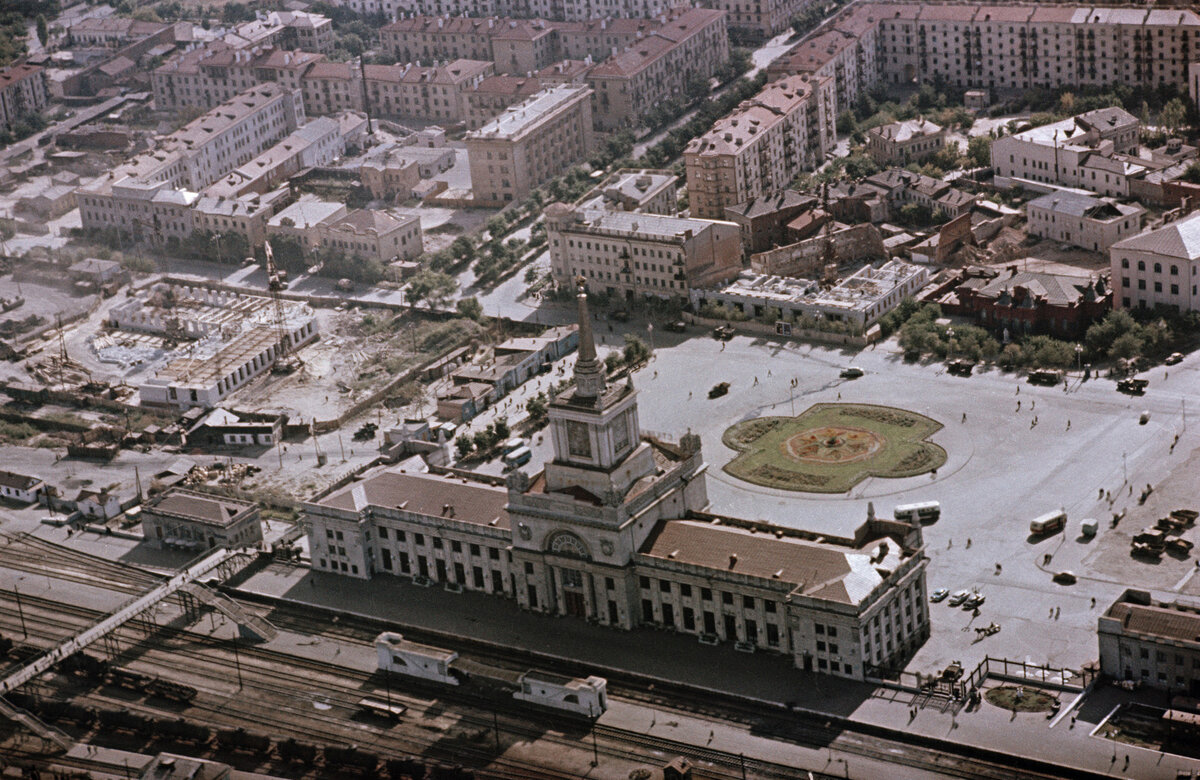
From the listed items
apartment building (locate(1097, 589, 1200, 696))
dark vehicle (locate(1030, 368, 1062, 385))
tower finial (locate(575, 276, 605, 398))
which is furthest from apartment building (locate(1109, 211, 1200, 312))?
tower finial (locate(575, 276, 605, 398))

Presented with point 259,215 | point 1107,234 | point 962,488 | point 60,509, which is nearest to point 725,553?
point 962,488

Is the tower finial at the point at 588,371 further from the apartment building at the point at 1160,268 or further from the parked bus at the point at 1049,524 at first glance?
the apartment building at the point at 1160,268

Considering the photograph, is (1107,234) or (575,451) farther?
(1107,234)

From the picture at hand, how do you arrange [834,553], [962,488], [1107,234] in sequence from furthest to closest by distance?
[1107,234], [962,488], [834,553]

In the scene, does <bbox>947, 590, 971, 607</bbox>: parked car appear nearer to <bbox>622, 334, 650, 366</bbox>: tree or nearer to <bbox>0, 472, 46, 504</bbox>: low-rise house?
<bbox>622, 334, 650, 366</bbox>: tree

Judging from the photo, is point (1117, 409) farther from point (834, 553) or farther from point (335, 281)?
point (335, 281)

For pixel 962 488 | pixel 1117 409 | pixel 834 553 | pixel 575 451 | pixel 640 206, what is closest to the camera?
pixel 834 553

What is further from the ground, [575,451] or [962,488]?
[575,451]

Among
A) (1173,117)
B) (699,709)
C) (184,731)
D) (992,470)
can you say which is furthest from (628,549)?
(1173,117)
